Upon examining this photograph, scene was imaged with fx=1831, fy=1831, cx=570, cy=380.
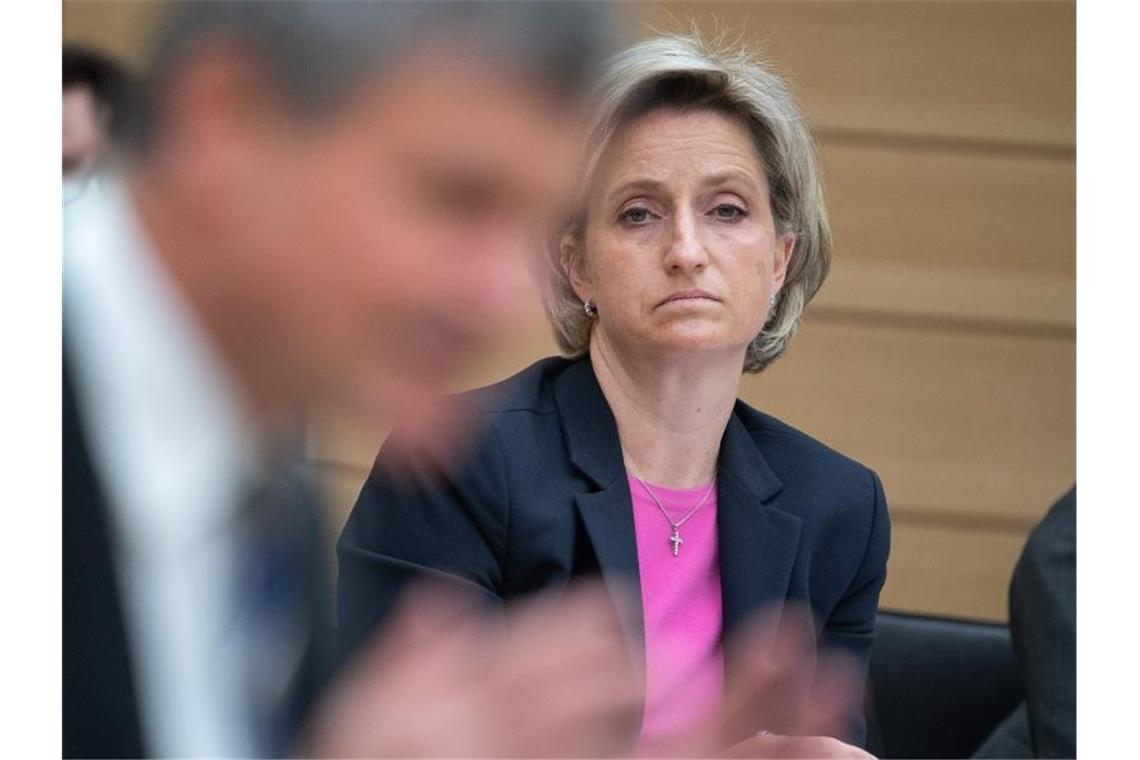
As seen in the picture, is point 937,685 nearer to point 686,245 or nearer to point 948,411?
point 948,411

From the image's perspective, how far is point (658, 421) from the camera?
1334 millimetres

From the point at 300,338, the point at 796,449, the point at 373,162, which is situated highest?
the point at 373,162

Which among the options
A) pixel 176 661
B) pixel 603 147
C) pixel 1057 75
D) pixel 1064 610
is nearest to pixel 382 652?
pixel 176 661

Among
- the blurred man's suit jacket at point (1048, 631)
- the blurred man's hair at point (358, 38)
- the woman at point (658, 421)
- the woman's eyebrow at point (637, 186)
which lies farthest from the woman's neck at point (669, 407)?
the blurred man's suit jacket at point (1048, 631)

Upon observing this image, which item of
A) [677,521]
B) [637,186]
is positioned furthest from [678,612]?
[637,186]

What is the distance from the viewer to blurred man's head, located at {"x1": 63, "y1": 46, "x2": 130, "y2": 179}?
52.4 inches

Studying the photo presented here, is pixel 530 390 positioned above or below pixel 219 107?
below

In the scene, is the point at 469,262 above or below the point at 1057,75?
below

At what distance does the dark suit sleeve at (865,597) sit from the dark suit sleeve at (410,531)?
27 cm

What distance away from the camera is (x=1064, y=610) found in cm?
152

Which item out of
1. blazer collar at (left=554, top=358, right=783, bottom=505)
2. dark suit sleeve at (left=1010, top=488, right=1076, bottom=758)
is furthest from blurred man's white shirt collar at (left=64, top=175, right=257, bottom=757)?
dark suit sleeve at (left=1010, top=488, right=1076, bottom=758)

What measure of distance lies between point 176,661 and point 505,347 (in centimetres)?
33

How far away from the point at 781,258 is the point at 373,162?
1.00 ft

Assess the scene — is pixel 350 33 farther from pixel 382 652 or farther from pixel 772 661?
pixel 772 661
